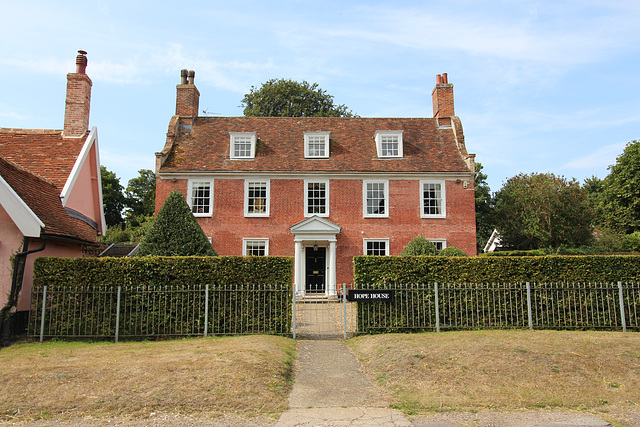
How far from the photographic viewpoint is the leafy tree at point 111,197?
1937 inches

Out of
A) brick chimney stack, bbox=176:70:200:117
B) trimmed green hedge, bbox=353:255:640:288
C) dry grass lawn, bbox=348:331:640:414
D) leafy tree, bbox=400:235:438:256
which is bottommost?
dry grass lawn, bbox=348:331:640:414

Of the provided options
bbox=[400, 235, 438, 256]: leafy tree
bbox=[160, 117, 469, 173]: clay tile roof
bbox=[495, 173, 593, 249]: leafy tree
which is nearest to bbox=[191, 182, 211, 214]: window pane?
bbox=[160, 117, 469, 173]: clay tile roof

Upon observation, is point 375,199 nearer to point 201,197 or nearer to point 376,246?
point 376,246

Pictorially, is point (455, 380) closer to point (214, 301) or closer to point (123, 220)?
point (214, 301)

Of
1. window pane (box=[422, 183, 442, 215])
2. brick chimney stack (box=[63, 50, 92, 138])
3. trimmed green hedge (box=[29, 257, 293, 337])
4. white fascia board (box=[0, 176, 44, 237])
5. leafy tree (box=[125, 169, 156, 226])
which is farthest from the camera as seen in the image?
leafy tree (box=[125, 169, 156, 226])

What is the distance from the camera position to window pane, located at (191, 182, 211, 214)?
77.7 ft

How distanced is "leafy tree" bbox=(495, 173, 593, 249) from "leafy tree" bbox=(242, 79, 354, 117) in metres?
18.2

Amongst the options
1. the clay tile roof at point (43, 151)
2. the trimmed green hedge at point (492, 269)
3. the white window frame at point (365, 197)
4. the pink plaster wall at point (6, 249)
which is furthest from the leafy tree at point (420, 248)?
the pink plaster wall at point (6, 249)

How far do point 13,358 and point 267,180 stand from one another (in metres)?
15.5

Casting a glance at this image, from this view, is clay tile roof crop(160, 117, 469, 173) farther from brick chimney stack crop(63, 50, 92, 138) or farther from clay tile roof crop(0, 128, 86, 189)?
clay tile roof crop(0, 128, 86, 189)

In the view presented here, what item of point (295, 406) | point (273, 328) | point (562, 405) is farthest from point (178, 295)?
point (562, 405)

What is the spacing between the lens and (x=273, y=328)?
1277 centimetres

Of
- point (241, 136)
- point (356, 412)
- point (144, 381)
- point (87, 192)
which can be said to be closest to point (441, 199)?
point (241, 136)

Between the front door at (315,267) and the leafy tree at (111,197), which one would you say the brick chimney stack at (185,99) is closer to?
the front door at (315,267)
